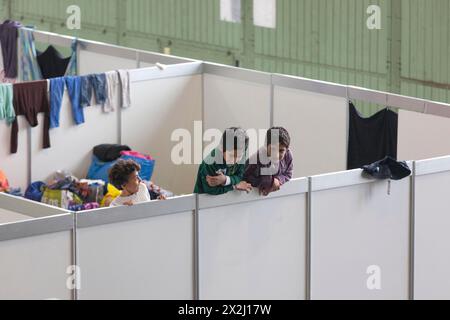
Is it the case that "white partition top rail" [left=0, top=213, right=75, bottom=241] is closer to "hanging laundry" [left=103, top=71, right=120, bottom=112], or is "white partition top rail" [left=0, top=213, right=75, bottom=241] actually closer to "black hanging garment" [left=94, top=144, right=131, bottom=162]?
"black hanging garment" [left=94, top=144, right=131, bottom=162]

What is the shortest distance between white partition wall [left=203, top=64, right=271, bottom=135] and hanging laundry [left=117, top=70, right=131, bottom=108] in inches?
43.2

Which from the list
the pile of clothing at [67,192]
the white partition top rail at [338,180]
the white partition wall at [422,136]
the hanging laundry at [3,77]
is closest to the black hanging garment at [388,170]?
the white partition top rail at [338,180]

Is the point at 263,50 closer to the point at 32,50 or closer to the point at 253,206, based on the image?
the point at 32,50

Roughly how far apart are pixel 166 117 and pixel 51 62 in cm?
243

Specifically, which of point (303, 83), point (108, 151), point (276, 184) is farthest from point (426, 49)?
point (276, 184)

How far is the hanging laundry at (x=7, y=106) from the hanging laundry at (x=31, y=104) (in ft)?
0.15

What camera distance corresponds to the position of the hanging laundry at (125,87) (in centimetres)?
1354

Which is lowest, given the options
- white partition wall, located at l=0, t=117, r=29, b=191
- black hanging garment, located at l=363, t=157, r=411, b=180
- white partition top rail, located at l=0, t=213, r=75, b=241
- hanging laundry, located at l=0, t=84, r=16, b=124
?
white partition top rail, located at l=0, t=213, r=75, b=241

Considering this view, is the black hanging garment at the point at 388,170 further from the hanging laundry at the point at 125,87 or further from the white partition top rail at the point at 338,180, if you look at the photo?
the hanging laundry at the point at 125,87

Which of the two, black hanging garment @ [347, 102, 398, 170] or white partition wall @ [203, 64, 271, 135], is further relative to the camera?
white partition wall @ [203, 64, 271, 135]

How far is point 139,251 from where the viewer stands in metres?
8.96

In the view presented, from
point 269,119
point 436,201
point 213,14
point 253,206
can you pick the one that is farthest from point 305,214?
point 213,14

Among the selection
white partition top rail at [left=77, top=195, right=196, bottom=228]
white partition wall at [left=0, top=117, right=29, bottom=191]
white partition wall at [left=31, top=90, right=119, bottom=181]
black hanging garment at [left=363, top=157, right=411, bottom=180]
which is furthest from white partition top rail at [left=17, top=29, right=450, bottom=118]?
white partition top rail at [left=77, top=195, right=196, bottom=228]

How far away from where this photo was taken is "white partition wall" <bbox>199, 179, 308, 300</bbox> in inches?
366
